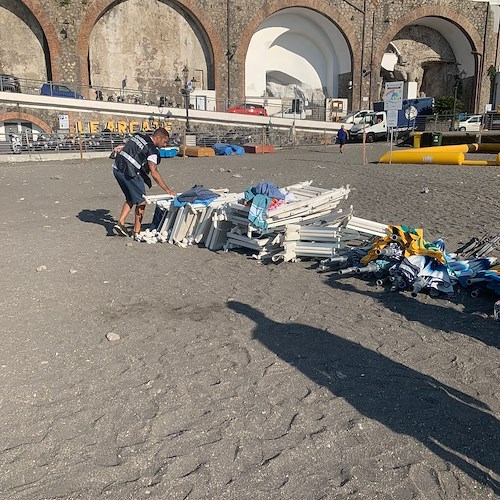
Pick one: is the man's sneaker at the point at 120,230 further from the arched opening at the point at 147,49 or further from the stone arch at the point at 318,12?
the stone arch at the point at 318,12

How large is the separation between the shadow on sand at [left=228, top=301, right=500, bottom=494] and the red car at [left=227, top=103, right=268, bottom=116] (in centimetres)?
3273

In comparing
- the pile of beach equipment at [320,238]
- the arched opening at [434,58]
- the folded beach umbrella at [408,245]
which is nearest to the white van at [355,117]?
the arched opening at [434,58]

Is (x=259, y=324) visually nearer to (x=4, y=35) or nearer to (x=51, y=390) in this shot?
(x=51, y=390)

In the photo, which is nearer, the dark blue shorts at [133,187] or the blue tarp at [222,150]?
the dark blue shorts at [133,187]

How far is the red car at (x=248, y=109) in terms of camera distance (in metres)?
35.2

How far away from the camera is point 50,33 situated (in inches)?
1268

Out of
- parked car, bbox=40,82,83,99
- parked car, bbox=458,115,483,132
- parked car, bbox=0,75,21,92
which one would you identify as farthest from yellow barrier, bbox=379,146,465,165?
parked car, bbox=0,75,21,92

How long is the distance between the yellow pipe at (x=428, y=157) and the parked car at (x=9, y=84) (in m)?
23.4

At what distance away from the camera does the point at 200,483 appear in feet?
7.93

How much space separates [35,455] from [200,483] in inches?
37.1

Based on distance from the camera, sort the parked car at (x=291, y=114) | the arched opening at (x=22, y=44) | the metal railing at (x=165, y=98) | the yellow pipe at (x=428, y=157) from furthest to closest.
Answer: the parked car at (x=291, y=114), the arched opening at (x=22, y=44), the metal railing at (x=165, y=98), the yellow pipe at (x=428, y=157)

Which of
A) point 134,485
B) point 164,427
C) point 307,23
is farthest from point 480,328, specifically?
point 307,23

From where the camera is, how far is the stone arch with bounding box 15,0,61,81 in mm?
31812

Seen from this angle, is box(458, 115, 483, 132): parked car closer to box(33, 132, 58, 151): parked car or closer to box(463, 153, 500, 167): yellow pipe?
box(463, 153, 500, 167): yellow pipe
